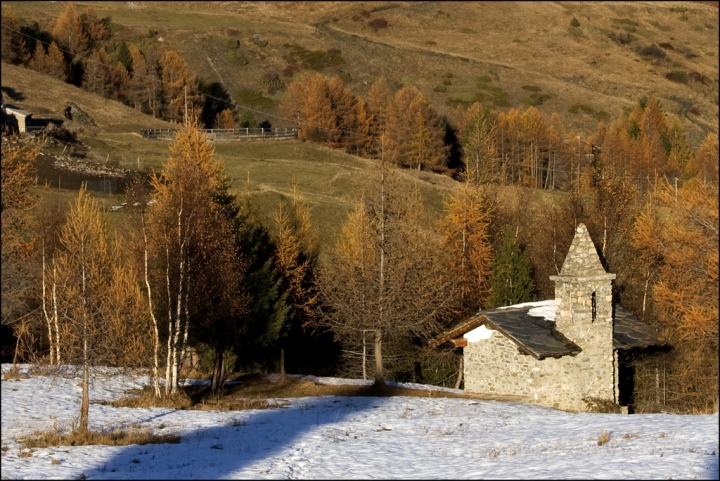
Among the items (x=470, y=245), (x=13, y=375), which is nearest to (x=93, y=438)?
(x=13, y=375)

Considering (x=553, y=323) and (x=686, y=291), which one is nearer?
(x=553, y=323)

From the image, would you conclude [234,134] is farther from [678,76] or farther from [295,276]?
[678,76]

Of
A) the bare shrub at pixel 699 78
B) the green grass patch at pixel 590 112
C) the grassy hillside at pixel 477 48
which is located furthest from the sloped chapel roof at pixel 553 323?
the bare shrub at pixel 699 78

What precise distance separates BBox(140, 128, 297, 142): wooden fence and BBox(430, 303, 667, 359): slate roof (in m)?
69.6

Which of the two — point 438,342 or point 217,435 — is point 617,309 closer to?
point 438,342

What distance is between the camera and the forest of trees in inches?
1107

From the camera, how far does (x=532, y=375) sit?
92.4ft

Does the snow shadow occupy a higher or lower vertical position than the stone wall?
lower

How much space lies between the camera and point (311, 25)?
Result: 185m

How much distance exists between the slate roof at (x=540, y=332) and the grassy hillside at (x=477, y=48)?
9887cm

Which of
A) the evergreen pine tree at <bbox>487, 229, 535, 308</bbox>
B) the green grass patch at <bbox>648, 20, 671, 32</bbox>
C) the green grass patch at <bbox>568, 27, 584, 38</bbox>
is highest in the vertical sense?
the green grass patch at <bbox>568, 27, 584, 38</bbox>

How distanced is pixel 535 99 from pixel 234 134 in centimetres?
6021

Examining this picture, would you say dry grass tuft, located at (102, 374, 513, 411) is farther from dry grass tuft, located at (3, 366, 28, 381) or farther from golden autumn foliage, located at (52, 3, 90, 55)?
golden autumn foliage, located at (52, 3, 90, 55)

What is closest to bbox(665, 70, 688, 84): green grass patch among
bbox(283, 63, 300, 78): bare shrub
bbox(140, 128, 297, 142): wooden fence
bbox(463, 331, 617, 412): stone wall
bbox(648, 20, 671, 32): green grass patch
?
bbox(648, 20, 671, 32): green grass patch
